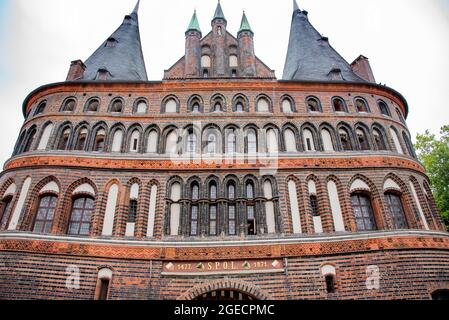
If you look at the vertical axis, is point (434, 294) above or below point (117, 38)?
below

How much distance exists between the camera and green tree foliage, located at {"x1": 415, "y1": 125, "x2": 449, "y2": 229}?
17.1 metres

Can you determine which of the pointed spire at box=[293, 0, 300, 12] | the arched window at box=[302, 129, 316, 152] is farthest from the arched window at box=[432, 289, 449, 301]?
the pointed spire at box=[293, 0, 300, 12]

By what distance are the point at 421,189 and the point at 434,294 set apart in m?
4.37

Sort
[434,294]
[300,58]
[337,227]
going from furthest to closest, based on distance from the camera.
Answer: [300,58], [337,227], [434,294]

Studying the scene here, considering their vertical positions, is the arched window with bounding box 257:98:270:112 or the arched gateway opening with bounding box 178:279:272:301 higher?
the arched window with bounding box 257:98:270:112

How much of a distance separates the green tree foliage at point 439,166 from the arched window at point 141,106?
17.8 meters

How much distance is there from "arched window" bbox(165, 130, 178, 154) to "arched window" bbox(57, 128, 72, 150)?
439 cm

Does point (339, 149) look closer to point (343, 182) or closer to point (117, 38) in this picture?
point (343, 182)

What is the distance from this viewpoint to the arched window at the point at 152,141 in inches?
492

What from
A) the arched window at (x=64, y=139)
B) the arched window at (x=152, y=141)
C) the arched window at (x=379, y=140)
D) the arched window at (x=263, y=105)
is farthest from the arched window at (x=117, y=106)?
the arched window at (x=379, y=140)

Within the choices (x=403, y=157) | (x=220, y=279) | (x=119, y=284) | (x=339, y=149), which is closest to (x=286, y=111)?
(x=339, y=149)

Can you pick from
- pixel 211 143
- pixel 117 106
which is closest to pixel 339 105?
pixel 211 143

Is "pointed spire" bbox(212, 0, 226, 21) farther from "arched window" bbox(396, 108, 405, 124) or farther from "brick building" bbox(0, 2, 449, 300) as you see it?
"arched window" bbox(396, 108, 405, 124)

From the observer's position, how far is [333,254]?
10414 millimetres
